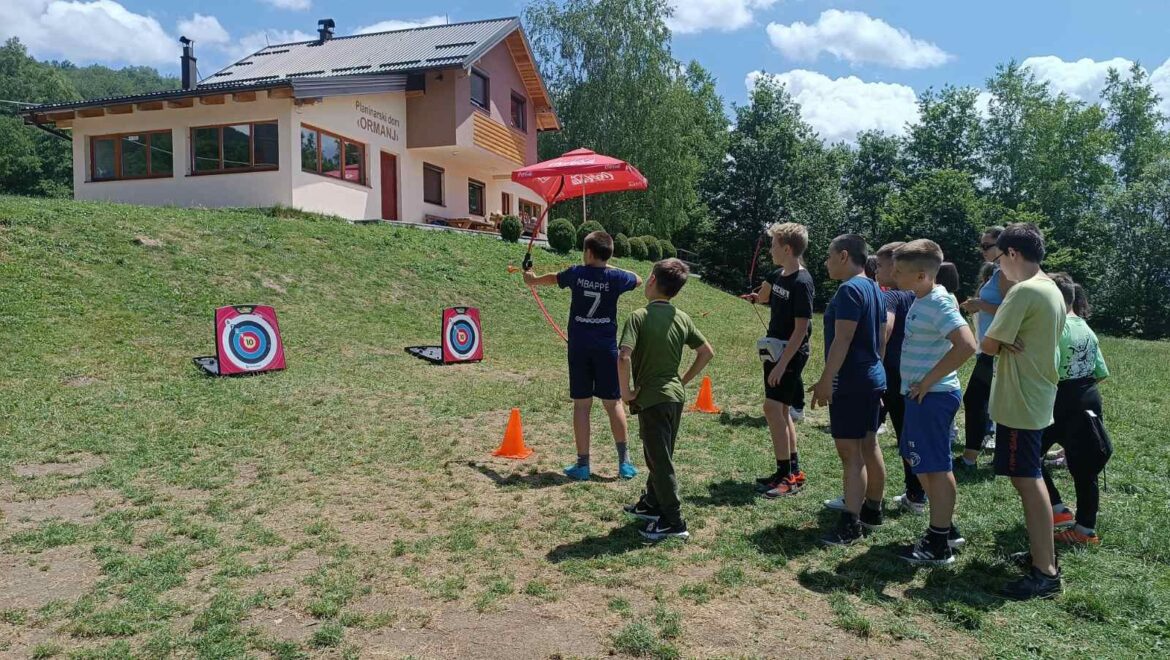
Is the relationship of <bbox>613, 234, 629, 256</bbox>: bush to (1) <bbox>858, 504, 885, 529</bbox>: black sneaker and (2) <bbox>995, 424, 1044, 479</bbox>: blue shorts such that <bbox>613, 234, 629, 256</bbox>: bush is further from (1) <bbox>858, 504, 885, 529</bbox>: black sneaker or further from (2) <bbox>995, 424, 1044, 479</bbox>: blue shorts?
(2) <bbox>995, 424, 1044, 479</bbox>: blue shorts

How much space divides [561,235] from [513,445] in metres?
15.3

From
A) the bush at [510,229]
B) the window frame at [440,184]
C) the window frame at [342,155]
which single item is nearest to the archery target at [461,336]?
the bush at [510,229]

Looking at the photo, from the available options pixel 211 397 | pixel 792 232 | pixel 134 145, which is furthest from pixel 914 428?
pixel 134 145

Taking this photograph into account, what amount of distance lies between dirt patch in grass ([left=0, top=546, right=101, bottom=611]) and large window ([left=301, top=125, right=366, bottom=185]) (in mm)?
15762

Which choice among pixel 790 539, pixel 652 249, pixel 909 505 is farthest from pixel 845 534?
pixel 652 249

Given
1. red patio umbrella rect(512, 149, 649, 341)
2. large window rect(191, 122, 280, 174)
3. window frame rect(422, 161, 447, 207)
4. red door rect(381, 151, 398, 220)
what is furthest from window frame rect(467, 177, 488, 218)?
red patio umbrella rect(512, 149, 649, 341)

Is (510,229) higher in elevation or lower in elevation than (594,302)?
higher

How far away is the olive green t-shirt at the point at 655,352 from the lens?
13.9 feet

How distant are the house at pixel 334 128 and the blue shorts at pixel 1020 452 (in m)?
17.1

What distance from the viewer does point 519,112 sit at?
2764cm

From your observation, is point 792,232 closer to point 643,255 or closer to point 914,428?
point 914,428

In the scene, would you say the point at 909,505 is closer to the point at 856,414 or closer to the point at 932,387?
the point at 856,414

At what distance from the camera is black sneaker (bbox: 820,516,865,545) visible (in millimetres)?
4281

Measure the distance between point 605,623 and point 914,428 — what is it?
80.1 inches
